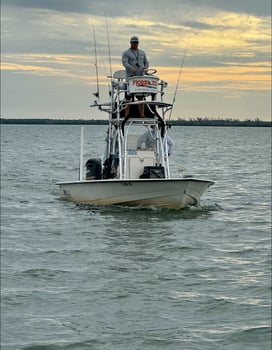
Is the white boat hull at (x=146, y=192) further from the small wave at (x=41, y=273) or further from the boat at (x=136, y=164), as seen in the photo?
the small wave at (x=41, y=273)

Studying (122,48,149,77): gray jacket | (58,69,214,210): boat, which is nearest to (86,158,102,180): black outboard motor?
(58,69,214,210): boat

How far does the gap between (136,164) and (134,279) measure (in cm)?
865

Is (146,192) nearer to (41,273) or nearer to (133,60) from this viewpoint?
(133,60)

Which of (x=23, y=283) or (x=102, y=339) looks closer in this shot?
(x=102, y=339)

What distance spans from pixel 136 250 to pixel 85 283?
3.17m

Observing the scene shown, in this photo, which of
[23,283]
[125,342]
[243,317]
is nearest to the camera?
[125,342]

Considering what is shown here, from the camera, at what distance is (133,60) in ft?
66.1

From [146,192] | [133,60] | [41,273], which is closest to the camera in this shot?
[41,273]

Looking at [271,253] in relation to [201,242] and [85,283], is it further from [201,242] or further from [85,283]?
[85,283]

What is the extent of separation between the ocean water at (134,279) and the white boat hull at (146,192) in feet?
0.81

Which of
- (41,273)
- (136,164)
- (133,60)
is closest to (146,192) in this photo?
(136,164)

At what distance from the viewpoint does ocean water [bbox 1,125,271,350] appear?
893 cm

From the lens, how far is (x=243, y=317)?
9.77m

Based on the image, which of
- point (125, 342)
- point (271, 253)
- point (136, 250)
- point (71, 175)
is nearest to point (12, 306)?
point (125, 342)
